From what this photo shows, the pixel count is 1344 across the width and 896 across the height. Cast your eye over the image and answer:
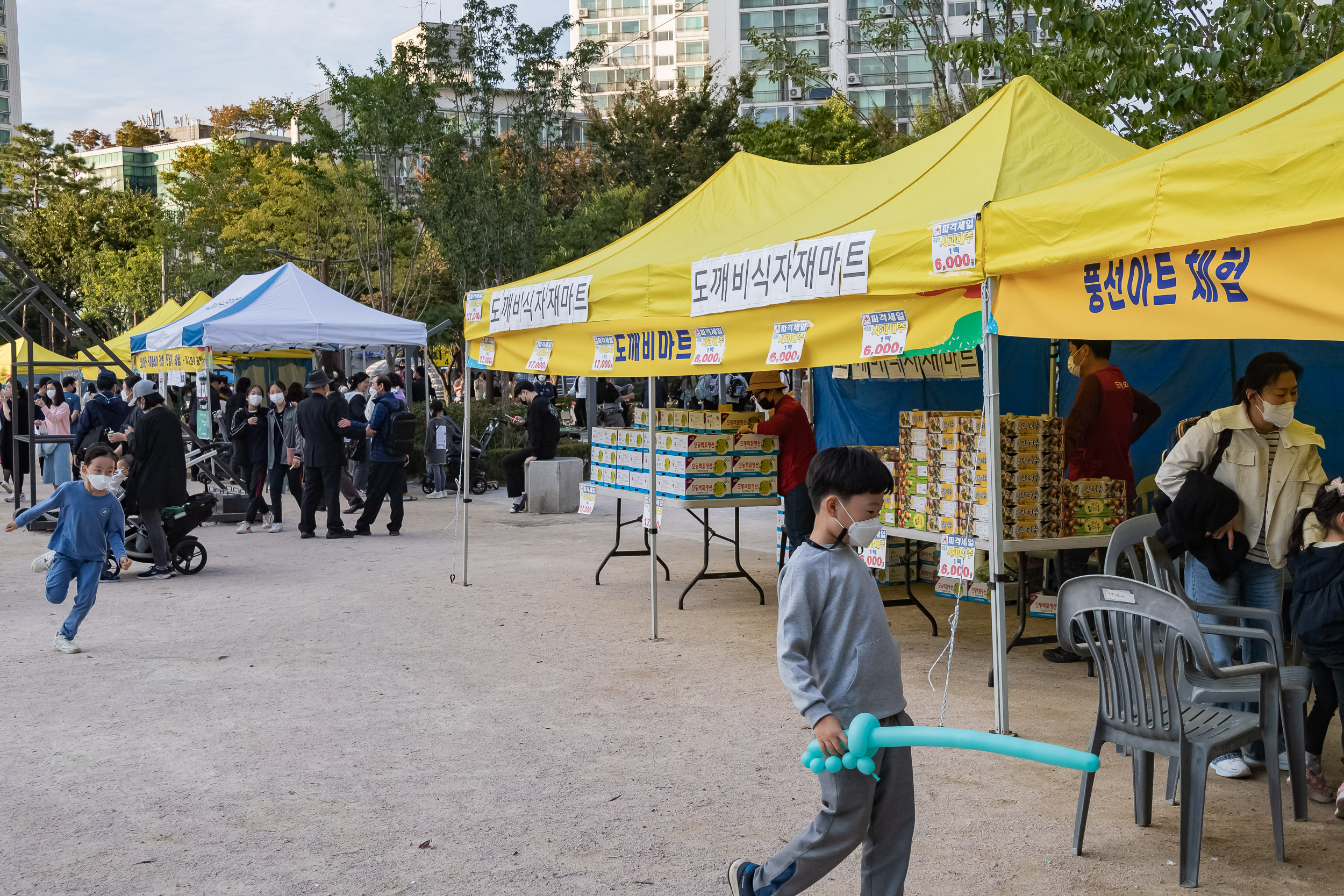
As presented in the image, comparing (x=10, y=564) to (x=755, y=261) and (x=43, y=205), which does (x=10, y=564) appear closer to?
(x=755, y=261)

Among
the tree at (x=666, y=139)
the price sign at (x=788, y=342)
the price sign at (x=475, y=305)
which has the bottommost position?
the price sign at (x=788, y=342)

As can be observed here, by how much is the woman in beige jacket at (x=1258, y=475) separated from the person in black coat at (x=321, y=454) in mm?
10370

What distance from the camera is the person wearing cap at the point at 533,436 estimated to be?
51.9 feet

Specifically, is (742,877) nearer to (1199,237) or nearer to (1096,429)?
(1199,237)

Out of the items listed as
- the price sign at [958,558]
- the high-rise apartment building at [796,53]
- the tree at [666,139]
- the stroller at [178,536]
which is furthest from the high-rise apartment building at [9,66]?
the price sign at [958,558]

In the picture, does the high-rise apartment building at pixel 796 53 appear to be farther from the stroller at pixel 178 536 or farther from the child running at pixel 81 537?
the child running at pixel 81 537

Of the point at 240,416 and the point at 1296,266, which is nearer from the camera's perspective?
the point at 1296,266

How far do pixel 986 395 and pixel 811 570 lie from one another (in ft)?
8.32

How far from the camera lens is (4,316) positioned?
14984mm

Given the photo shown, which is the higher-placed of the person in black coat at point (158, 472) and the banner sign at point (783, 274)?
the banner sign at point (783, 274)

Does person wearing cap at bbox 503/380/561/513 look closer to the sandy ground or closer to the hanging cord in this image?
Answer: the sandy ground

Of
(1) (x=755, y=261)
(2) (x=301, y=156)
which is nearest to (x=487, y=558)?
(1) (x=755, y=261)

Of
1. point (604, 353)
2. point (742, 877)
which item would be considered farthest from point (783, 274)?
point (742, 877)

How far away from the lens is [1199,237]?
4070 mm
